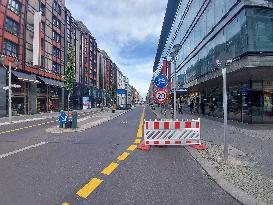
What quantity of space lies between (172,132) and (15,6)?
3345 cm

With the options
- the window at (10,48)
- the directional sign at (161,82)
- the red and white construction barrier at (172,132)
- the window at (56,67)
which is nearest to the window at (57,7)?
the window at (56,67)

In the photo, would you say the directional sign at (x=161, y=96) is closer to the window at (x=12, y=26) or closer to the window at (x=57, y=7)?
the window at (x=12, y=26)

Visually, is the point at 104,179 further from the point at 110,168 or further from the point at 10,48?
the point at 10,48

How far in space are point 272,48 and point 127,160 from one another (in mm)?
14705

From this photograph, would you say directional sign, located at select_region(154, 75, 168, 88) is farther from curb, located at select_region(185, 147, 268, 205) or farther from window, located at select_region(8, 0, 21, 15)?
window, located at select_region(8, 0, 21, 15)

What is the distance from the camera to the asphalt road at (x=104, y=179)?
4.90m

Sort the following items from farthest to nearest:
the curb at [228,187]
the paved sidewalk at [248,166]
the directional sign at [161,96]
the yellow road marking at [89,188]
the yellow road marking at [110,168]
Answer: the directional sign at [161,96], the yellow road marking at [110,168], the paved sidewalk at [248,166], the yellow road marking at [89,188], the curb at [228,187]

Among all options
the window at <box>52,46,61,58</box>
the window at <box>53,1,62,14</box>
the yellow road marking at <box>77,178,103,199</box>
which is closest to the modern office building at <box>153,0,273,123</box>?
the yellow road marking at <box>77,178,103,199</box>

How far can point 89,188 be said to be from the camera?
17.9 feet

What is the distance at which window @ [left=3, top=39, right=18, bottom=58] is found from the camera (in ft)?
111

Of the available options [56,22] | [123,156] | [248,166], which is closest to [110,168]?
[123,156]

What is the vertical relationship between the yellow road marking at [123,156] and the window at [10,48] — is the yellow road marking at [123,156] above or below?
below

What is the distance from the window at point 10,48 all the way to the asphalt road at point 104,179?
91.7 ft

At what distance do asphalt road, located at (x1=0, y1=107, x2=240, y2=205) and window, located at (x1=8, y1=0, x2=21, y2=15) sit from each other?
31159 millimetres
